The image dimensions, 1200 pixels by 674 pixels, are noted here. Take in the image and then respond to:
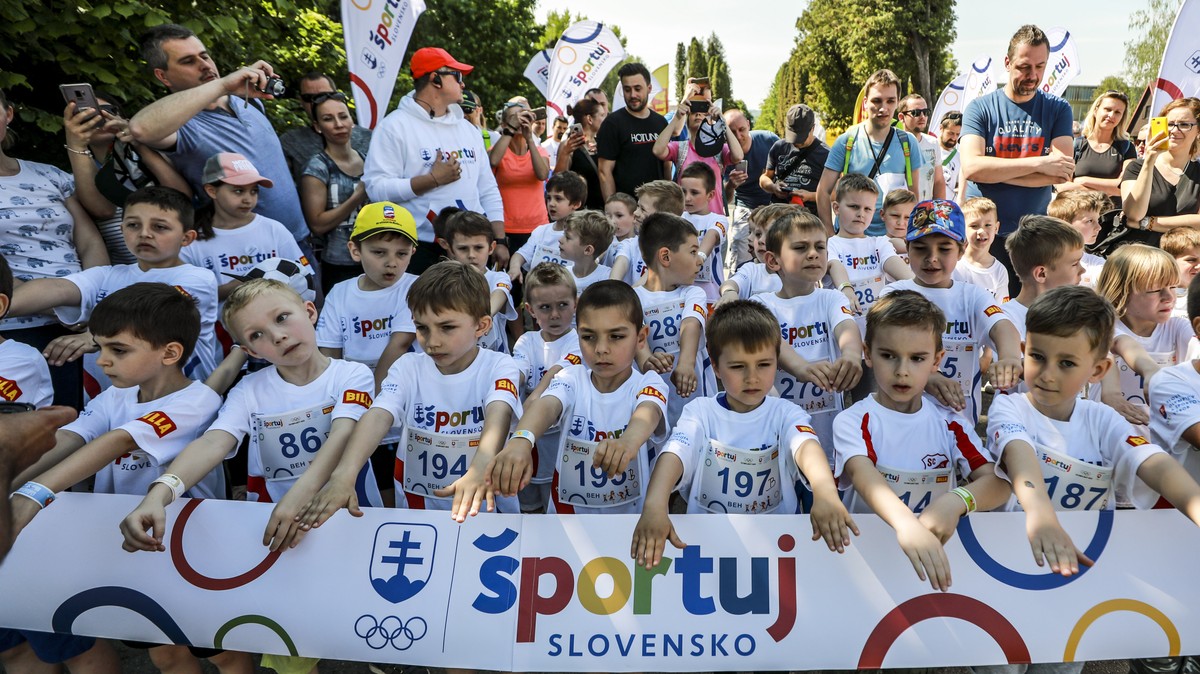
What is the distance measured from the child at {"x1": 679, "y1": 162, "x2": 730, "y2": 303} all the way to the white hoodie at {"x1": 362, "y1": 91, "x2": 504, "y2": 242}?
1.68 meters

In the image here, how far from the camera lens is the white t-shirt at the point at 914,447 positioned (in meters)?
2.77

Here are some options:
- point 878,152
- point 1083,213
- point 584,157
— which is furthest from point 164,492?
point 584,157

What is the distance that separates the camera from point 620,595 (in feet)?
8.40

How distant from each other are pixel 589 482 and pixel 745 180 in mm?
5625

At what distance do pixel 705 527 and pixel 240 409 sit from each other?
187 cm

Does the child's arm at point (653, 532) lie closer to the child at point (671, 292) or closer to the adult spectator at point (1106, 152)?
the child at point (671, 292)

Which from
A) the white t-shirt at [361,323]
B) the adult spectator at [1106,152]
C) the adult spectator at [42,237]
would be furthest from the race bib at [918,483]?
the adult spectator at [1106,152]

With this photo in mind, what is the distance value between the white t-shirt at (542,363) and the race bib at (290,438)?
3.31ft

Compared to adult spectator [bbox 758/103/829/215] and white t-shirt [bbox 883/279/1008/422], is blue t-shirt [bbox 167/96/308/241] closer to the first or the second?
white t-shirt [bbox 883/279/1008/422]

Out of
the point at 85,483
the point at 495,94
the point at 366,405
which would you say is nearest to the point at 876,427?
the point at 366,405

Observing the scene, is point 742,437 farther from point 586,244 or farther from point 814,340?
point 586,244

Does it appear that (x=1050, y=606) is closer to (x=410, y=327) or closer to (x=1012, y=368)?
(x=1012, y=368)

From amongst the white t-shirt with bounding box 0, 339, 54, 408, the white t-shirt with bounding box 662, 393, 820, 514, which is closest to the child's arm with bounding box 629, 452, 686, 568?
the white t-shirt with bounding box 662, 393, 820, 514

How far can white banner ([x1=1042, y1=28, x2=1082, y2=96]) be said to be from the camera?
12.2m
